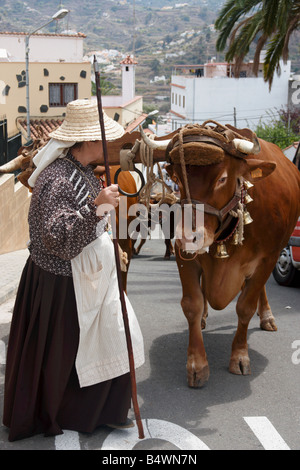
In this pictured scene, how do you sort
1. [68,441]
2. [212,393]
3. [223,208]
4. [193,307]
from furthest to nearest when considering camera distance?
[193,307] → [212,393] → [223,208] → [68,441]

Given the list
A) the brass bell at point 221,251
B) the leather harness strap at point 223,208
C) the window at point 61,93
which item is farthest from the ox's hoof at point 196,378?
the window at point 61,93

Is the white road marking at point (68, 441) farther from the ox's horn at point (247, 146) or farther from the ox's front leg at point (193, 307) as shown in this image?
the ox's horn at point (247, 146)

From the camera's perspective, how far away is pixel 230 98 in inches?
2169

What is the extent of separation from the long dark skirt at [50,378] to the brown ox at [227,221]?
3.37 ft

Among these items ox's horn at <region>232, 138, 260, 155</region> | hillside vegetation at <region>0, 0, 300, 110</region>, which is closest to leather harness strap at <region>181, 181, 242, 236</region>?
ox's horn at <region>232, 138, 260, 155</region>

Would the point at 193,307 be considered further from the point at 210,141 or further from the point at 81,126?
the point at 81,126

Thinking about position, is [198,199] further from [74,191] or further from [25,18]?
[25,18]

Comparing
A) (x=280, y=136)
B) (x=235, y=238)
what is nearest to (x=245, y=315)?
(x=235, y=238)

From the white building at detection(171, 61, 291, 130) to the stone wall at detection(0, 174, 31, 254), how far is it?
40.3 meters

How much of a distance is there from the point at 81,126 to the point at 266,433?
248cm

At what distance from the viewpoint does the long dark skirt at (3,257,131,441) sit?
180 inches

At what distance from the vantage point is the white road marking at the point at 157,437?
451cm

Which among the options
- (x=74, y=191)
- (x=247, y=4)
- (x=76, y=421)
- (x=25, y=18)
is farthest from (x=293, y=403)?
(x=25, y=18)
